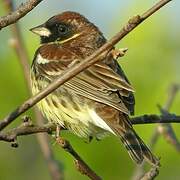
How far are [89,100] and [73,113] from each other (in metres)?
0.12

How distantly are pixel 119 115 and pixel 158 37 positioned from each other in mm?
2518

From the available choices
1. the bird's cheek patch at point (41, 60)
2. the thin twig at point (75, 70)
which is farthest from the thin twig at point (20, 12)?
the bird's cheek patch at point (41, 60)

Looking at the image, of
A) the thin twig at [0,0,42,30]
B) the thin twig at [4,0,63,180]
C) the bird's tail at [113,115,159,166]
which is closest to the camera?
the thin twig at [0,0,42,30]

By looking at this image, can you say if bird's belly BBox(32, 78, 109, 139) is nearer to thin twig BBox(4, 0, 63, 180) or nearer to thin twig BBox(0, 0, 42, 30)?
thin twig BBox(4, 0, 63, 180)

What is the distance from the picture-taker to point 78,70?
266 cm

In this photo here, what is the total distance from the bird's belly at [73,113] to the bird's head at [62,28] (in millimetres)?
1023

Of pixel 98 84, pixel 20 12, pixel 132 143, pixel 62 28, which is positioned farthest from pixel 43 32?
pixel 20 12

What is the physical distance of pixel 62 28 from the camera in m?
5.45

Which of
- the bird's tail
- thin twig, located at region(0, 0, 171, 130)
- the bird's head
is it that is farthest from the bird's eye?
thin twig, located at region(0, 0, 171, 130)

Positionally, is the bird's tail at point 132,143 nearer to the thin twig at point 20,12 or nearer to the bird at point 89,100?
the bird at point 89,100

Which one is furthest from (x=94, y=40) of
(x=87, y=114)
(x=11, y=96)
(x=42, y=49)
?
(x=87, y=114)

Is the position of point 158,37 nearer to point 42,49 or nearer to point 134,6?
point 134,6

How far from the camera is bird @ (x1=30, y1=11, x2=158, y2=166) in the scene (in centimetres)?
411

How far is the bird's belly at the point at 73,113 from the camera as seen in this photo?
430 cm
